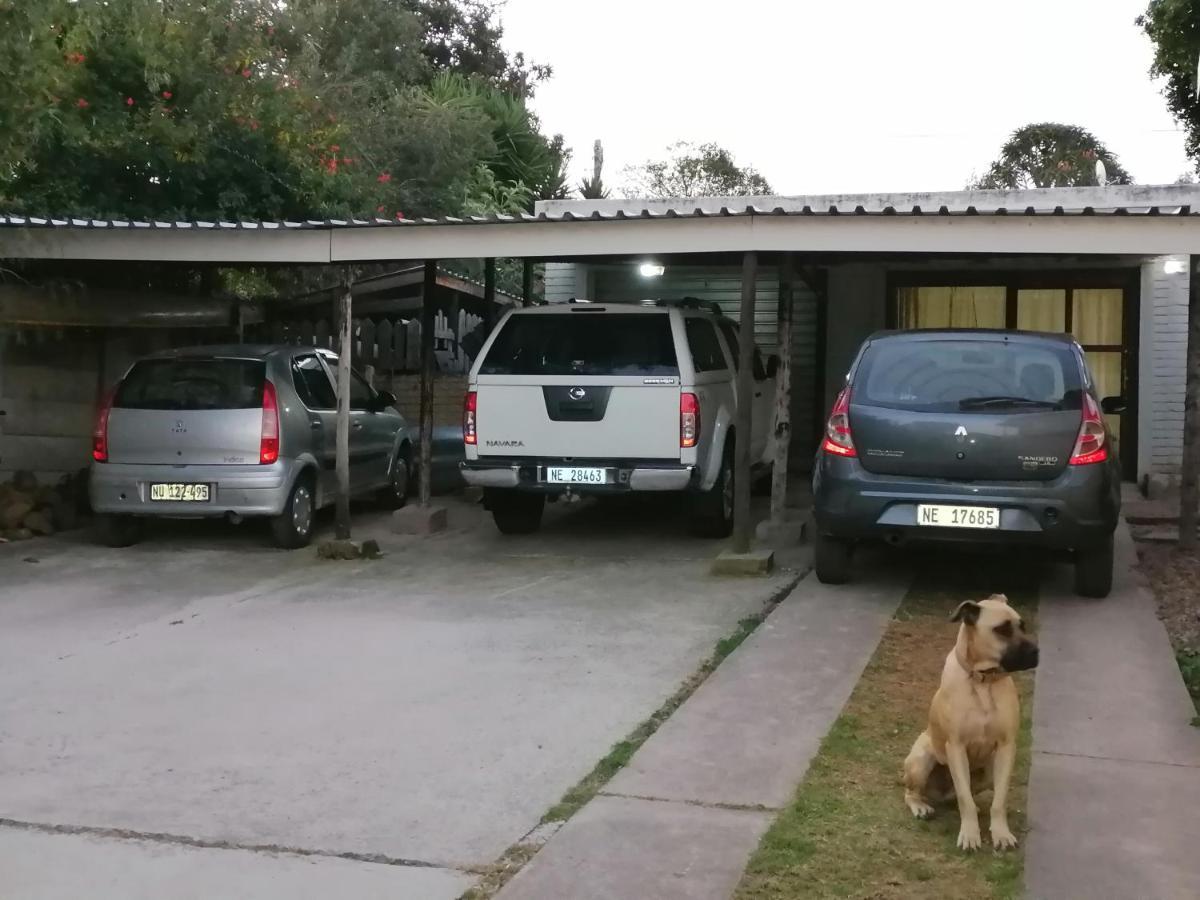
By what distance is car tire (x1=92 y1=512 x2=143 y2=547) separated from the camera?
1004cm

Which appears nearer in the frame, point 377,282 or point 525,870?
point 525,870

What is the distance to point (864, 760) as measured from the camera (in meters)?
5.02

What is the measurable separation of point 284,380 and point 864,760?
6.29 metres

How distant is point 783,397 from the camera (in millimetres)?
9805

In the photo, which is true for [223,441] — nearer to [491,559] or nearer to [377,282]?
[491,559]

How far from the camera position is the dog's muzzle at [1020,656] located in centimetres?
404

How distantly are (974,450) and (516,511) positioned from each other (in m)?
4.33

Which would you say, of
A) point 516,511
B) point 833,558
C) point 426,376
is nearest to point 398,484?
point 426,376

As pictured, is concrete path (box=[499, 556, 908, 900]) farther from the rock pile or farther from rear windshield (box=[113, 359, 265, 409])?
the rock pile

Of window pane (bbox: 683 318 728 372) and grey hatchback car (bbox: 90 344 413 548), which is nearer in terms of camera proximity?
grey hatchback car (bbox: 90 344 413 548)

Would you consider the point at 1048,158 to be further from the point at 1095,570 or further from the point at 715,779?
the point at 715,779

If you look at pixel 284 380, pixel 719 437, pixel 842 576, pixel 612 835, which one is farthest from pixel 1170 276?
pixel 612 835

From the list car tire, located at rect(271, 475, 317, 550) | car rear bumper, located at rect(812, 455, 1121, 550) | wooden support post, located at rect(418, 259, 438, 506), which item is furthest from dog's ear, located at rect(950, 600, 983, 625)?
wooden support post, located at rect(418, 259, 438, 506)

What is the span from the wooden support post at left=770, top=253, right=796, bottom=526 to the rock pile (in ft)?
19.4
